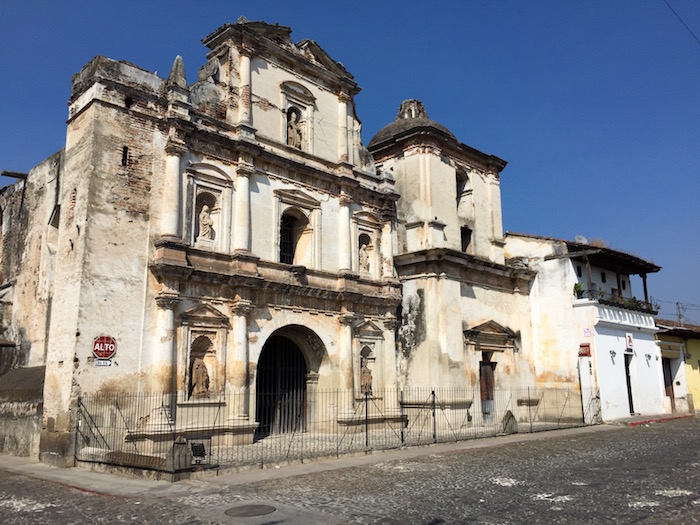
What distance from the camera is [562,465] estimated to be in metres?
12.8

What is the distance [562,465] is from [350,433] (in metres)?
8.19

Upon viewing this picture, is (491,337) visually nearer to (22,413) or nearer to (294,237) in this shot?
(294,237)

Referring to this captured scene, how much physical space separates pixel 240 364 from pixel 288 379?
11.0 feet

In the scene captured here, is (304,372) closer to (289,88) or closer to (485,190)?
(289,88)

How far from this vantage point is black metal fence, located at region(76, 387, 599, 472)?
13.9m

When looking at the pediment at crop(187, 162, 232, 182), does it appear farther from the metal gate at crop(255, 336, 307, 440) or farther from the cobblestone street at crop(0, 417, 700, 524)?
the cobblestone street at crop(0, 417, 700, 524)

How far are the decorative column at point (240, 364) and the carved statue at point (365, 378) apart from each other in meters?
4.86

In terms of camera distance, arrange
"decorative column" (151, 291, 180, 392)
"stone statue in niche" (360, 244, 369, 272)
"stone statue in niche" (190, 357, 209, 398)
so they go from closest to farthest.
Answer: "decorative column" (151, 291, 180, 392) < "stone statue in niche" (190, 357, 209, 398) < "stone statue in niche" (360, 244, 369, 272)

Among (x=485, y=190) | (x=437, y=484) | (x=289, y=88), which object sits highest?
(x=289, y=88)

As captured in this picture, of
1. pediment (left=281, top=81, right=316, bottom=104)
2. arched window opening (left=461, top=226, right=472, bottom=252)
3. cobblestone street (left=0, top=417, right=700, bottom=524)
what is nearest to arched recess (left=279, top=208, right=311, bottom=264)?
pediment (left=281, top=81, right=316, bottom=104)

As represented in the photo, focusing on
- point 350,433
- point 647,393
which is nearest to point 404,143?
point 350,433

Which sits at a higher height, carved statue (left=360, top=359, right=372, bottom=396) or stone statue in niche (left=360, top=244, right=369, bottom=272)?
stone statue in niche (left=360, top=244, right=369, bottom=272)

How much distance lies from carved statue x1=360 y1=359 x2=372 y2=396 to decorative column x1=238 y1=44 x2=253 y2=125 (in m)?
9.03

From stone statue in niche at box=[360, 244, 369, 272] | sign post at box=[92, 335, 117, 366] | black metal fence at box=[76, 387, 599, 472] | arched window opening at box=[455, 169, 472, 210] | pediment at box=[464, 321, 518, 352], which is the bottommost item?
black metal fence at box=[76, 387, 599, 472]
